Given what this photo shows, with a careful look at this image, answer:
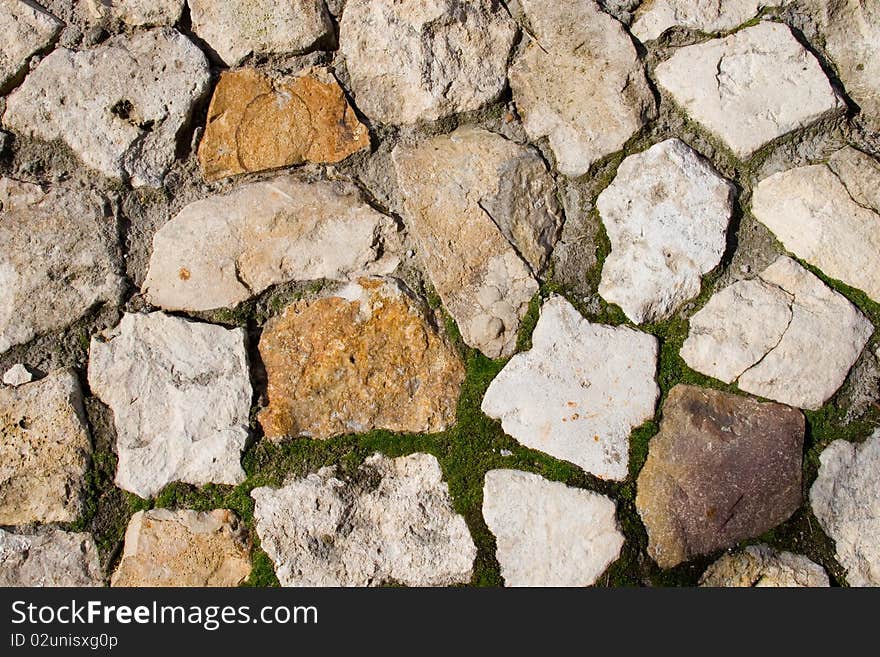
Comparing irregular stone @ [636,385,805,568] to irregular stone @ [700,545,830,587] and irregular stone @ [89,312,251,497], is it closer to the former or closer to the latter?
irregular stone @ [700,545,830,587]

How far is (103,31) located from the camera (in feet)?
5.29

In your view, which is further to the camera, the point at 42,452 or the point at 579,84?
the point at 579,84

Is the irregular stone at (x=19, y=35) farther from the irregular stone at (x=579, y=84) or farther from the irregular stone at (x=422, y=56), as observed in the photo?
the irregular stone at (x=579, y=84)

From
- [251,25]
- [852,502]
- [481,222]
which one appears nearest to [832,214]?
[852,502]

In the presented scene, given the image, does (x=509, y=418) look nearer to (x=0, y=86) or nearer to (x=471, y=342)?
(x=471, y=342)

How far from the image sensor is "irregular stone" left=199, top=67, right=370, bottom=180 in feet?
5.31

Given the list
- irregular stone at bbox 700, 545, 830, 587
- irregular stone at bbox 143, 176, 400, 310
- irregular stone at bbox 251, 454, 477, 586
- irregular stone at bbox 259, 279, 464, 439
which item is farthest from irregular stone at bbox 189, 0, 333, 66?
irregular stone at bbox 700, 545, 830, 587

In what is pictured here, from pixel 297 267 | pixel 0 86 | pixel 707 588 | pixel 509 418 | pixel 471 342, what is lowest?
pixel 707 588

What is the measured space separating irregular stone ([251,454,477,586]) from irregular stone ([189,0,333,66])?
33.6 inches

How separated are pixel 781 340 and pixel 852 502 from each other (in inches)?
13.5

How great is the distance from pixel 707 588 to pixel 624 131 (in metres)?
0.92

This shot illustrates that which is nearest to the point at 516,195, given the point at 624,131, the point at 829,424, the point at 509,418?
the point at 624,131

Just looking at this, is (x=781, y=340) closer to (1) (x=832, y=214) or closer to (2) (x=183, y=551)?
(1) (x=832, y=214)

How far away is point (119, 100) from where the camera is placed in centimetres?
158
